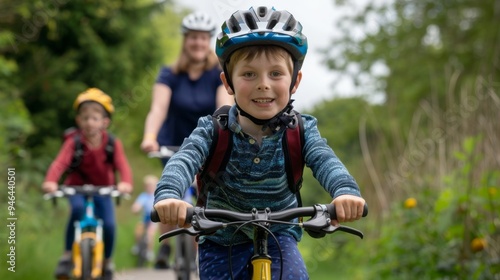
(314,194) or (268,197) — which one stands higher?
(314,194)

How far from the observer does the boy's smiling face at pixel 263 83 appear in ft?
12.6

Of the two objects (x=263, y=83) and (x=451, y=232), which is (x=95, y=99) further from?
(x=263, y=83)

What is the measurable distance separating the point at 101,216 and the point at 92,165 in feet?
1.53

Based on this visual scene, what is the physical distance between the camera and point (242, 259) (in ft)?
12.9

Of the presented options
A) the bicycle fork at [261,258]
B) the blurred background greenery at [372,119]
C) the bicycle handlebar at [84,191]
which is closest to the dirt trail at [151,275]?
the blurred background greenery at [372,119]

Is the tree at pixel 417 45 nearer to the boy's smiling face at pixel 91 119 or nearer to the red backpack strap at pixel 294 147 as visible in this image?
the boy's smiling face at pixel 91 119

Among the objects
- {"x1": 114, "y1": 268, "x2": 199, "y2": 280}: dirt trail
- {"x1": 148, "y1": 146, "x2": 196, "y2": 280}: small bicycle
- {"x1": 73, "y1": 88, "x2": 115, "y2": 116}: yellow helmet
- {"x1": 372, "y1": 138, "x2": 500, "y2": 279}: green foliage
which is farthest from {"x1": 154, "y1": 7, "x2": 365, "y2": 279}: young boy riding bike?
{"x1": 114, "y1": 268, "x2": 199, "y2": 280}: dirt trail

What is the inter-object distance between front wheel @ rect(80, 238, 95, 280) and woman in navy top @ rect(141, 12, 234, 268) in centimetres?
100

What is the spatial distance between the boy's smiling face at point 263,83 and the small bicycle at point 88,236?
4.17 metres

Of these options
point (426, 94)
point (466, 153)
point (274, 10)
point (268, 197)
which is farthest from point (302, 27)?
point (426, 94)

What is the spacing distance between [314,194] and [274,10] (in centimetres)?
1938

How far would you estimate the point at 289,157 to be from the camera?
3.96m

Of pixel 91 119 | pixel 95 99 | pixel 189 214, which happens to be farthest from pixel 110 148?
pixel 189 214

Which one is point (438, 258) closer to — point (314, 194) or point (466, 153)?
point (466, 153)
